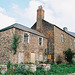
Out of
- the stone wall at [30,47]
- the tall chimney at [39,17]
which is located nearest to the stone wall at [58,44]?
the stone wall at [30,47]

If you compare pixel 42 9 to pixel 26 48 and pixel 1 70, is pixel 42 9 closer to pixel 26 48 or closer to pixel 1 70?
→ pixel 26 48

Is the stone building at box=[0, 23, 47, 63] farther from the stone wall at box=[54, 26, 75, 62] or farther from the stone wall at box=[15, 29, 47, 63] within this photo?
the stone wall at box=[54, 26, 75, 62]

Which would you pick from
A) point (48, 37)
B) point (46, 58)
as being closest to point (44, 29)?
point (48, 37)

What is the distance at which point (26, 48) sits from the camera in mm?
14477

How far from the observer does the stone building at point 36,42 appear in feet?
43.6

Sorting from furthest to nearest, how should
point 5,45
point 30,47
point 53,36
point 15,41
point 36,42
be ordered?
point 53,36
point 36,42
point 30,47
point 5,45
point 15,41

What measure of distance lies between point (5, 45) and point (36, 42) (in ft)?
16.2

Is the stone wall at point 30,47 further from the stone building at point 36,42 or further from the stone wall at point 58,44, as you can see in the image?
the stone wall at point 58,44

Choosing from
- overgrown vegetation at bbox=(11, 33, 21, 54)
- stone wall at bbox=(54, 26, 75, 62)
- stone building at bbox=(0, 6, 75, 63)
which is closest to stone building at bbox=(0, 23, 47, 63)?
stone building at bbox=(0, 6, 75, 63)

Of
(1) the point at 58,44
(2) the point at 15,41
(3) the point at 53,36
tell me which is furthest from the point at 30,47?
(1) the point at 58,44

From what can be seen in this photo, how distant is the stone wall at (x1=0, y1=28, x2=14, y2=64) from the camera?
1295cm

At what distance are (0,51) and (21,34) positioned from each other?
11.7 feet

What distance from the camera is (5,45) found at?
1346 cm

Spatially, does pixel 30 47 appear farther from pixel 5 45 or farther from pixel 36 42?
pixel 5 45
